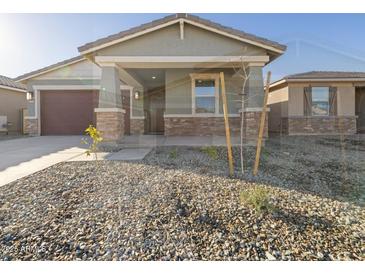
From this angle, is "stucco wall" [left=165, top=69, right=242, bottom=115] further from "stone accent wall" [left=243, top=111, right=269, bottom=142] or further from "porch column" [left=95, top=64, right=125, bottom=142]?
"porch column" [left=95, top=64, right=125, bottom=142]

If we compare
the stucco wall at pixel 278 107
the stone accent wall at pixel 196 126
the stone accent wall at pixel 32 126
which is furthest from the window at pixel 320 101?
the stone accent wall at pixel 32 126

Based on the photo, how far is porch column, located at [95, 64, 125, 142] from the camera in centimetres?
719

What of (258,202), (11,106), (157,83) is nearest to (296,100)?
(157,83)

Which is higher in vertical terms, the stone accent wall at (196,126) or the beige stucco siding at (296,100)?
the beige stucco siding at (296,100)

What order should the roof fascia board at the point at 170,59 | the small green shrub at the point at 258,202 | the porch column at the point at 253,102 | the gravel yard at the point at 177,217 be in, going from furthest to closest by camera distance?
the porch column at the point at 253,102 → the roof fascia board at the point at 170,59 → the small green shrub at the point at 258,202 → the gravel yard at the point at 177,217

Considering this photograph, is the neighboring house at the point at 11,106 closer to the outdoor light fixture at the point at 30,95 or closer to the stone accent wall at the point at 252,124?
the outdoor light fixture at the point at 30,95

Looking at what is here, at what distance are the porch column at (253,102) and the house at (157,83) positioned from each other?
1.3 inches

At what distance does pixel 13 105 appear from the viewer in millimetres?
14594

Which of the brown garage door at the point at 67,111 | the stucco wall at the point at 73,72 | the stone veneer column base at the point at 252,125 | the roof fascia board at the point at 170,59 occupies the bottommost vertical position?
the stone veneer column base at the point at 252,125

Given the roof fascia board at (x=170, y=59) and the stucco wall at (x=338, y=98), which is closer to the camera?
the roof fascia board at (x=170, y=59)

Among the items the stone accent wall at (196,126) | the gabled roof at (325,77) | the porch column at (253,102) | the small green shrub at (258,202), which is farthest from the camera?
the gabled roof at (325,77)

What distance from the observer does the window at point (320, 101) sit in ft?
38.7
